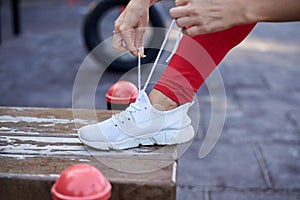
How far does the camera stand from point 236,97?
332 centimetres

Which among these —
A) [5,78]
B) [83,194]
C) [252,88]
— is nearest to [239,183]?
[83,194]

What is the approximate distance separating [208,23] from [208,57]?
27cm

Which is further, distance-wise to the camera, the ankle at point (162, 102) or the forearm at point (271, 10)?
the ankle at point (162, 102)

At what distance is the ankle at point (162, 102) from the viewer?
149 cm

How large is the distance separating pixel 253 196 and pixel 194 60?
2.75 ft

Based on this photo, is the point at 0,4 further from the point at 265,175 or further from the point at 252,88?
the point at 265,175

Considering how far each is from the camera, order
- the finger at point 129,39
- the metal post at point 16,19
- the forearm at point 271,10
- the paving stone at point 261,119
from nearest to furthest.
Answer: the forearm at point 271,10 → the finger at point 129,39 → the paving stone at point 261,119 → the metal post at point 16,19

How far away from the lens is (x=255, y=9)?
46.7 inches

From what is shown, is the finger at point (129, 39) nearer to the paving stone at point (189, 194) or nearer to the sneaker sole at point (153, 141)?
the sneaker sole at point (153, 141)

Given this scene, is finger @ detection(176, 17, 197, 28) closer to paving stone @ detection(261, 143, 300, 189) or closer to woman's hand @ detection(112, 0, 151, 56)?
woman's hand @ detection(112, 0, 151, 56)

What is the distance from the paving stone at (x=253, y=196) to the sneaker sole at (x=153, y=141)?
0.60 metres

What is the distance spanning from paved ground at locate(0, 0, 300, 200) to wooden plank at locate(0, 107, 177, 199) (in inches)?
26.5

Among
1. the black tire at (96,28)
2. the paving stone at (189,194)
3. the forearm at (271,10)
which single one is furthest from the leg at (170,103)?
the black tire at (96,28)

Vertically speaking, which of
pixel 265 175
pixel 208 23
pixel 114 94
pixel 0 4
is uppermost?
pixel 208 23
